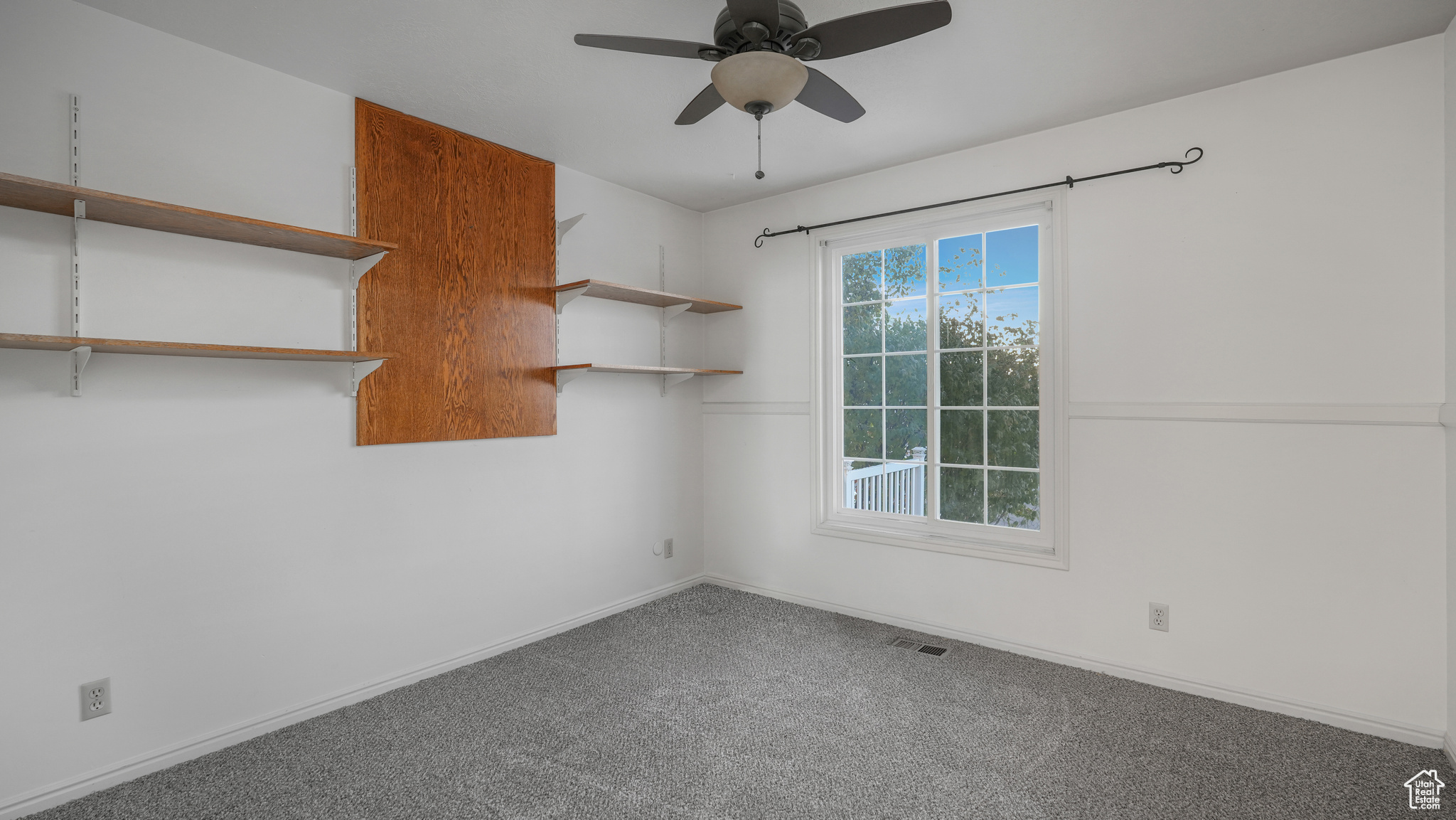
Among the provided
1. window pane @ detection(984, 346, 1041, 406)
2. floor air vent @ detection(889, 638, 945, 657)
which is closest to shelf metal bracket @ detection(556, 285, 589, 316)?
window pane @ detection(984, 346, 1041, 406)

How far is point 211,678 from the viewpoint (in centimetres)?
238

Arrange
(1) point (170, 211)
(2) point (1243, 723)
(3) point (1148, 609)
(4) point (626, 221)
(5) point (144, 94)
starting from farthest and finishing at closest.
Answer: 1. (4) point (626, 221)
2. (3) point (1148, 609)
3. (2) point (1243, 723)
4. (5) point (144, 94)
5. (1) point (170, 211)

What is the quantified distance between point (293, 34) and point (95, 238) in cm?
93

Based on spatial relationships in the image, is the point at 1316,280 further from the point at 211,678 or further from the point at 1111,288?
the point at 211,678

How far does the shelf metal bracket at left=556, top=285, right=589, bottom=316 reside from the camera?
11.4 ft

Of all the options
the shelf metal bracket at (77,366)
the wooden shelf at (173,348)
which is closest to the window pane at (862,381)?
the wooden shelf at (173,348)

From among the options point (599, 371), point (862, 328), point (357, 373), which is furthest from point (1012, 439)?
point (357, 373)

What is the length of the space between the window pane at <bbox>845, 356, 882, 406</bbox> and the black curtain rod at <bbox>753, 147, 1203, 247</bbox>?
31.0 inches

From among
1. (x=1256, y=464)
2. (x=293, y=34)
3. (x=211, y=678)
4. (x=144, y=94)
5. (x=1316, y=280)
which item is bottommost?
(x=211, y=678)

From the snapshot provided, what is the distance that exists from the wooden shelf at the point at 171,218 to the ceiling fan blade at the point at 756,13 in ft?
5.10

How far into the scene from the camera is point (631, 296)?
3.80 m

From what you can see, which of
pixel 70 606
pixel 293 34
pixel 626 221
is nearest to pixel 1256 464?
pixel 626 221

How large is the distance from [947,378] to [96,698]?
3.63 meters

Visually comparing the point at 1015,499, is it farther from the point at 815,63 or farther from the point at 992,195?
the point at 815,63
